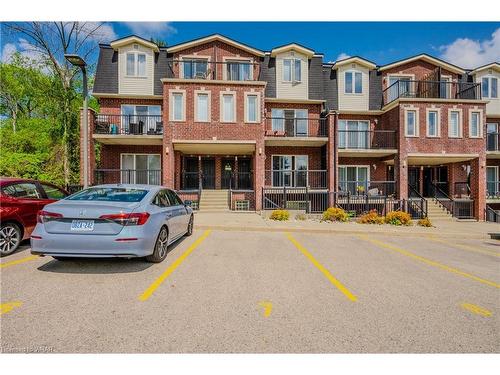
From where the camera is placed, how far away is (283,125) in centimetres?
1744

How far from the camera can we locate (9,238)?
18.4 feet

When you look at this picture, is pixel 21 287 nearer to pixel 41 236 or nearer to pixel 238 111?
pixel 41 236

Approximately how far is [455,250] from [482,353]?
5992mm

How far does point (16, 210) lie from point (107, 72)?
14077 millimetres

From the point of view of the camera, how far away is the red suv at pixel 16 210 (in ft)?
18.2

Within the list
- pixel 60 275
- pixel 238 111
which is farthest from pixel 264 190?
pixel 60 275

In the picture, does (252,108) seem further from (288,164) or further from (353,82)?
(353,82)

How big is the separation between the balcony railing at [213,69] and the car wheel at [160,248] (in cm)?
1367

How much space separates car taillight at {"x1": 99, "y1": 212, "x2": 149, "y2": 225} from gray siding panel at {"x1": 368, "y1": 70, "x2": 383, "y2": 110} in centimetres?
1806

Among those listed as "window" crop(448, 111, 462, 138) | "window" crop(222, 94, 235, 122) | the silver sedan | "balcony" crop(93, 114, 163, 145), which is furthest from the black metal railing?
"window" crop(448, 111, 462, 138)

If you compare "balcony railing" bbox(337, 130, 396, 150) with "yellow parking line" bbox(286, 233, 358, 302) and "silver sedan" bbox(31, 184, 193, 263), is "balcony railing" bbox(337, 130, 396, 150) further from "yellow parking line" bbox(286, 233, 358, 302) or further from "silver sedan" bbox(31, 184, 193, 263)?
"silver sedan" bbox(31, 184, 193, 263)

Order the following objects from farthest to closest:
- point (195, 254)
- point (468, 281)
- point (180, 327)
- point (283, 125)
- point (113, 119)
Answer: point (283, 125) → point (113, 119) → point (195, 254) → point (468, 281) → point (180, 327)

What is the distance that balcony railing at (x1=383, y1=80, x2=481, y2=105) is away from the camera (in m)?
17.5

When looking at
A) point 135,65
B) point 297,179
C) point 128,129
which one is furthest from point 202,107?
point 297,179
